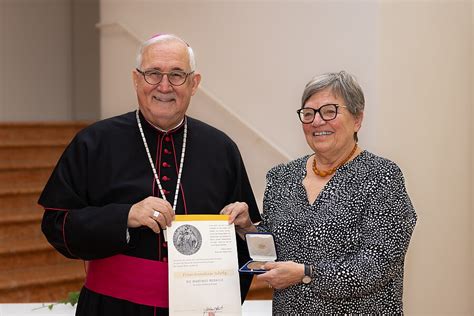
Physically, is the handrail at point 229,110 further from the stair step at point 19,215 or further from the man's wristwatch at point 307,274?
the man's wristwatch at point 307,274

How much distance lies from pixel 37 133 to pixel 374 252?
5107 mm

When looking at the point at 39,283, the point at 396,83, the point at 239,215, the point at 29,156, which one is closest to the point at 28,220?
the point at 39,283

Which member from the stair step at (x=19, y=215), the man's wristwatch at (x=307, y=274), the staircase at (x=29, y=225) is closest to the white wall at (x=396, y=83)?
the staircase at (x=29, y=225)

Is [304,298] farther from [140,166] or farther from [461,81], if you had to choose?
[461,81]

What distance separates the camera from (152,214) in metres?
2.53

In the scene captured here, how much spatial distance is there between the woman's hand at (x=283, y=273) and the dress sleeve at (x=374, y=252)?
6 centimetres

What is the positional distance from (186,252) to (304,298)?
458 millimetres

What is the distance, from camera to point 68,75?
9.01 meters

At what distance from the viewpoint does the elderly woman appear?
246cm

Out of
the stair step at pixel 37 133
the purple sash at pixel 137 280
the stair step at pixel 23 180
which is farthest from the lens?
the stair step at pixel 37 133

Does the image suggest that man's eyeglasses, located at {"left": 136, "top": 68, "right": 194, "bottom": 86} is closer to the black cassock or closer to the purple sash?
the black cassock

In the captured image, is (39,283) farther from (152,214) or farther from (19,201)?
(152,214)

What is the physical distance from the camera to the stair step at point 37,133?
265 inches

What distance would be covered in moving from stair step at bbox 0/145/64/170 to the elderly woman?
13.5 ft
